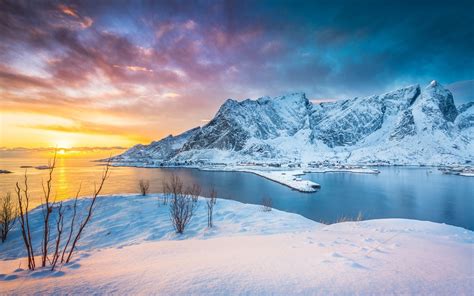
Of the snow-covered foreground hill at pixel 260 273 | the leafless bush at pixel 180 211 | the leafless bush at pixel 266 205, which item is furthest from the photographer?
the leafless bush at pixel 266 205

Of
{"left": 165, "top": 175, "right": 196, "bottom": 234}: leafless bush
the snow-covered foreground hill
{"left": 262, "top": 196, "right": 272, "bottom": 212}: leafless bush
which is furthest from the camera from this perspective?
{"left": 262, "top": 196, "right": 272, "bottom": 212}: leafless bush

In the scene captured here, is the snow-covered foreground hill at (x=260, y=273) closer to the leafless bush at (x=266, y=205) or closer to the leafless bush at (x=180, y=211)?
the leafless bush at (x=180, y=211)

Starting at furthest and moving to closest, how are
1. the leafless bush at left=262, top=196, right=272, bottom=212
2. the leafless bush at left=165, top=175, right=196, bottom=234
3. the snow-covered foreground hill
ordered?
the leafless bush at left=262, top=196, right=272, bottom=212
the leafless bush at left=165, top=175, right=196, bottom=234
the snow-covered foreground hill

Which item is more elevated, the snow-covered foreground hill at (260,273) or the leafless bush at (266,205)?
the snow-covered foreground hill at (260,273)

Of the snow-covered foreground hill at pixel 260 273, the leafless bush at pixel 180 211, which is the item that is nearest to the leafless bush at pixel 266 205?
the leafless bush at pixel 180 211

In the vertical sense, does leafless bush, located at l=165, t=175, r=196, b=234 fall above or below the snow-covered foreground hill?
below

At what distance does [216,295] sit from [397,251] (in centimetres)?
403

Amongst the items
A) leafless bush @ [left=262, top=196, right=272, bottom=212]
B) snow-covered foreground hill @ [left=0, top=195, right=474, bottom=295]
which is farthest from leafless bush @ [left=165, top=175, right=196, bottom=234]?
snow-covered foreground hill @ [left=0, top=195, right=474, bottom=295]

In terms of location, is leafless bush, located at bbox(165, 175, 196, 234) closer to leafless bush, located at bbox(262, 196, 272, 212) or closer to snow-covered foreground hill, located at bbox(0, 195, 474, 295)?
leafless bush, located at bbox(262, 196, 272, 212)

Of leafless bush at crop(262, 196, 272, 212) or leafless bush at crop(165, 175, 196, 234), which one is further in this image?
leafless bush at crop(262, 196, 272, 212)

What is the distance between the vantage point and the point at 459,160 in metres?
157

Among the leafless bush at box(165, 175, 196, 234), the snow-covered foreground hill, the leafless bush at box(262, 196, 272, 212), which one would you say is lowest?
the leafless bush at box(262, 196, 272, 212)

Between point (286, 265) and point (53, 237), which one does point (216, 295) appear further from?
point (53, 237)

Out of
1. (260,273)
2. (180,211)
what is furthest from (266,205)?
(260,273)
